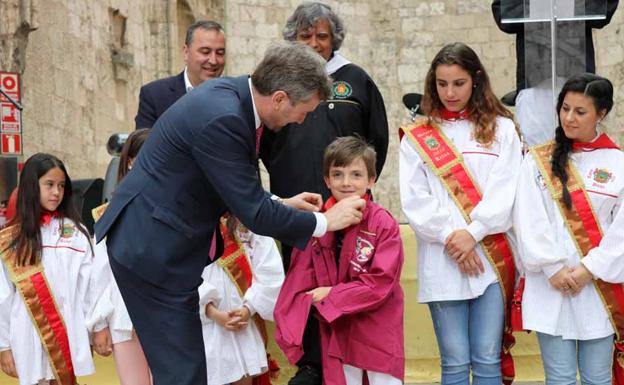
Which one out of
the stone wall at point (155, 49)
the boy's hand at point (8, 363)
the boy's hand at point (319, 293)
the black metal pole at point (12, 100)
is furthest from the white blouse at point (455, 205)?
the stone wall at point (155, 49)

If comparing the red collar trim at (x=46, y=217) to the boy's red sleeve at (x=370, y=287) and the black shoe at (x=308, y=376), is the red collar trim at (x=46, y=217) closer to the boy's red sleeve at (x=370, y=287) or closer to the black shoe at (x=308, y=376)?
the black shoe at (x=308, y=376)

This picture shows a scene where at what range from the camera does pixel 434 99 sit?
Answer: 17.8 feet

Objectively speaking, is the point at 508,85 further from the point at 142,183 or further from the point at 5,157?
the point at 142,183

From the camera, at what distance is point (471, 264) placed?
506 cm

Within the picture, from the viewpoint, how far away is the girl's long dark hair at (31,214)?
573 cm

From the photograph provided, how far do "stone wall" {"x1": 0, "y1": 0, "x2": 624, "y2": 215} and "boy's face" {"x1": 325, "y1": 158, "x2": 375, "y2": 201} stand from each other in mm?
9263

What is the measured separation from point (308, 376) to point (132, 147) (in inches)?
57.5

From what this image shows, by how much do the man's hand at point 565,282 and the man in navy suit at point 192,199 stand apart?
4.05 feet

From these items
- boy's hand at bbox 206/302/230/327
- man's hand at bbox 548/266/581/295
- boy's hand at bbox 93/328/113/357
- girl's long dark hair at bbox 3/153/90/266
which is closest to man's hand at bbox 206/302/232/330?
boy's hand at bbox 206/302/230/327

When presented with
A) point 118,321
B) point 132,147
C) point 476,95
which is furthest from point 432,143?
point 118,321

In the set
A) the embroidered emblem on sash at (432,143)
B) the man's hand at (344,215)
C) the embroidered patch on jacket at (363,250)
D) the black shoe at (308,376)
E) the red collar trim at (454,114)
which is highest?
the red collar trim at (454,114)

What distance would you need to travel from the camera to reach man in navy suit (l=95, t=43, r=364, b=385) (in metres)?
4.09

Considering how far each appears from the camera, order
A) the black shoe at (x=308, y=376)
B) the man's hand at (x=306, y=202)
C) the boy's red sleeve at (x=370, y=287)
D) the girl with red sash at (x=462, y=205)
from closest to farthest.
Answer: the man's hand at (x=306, y=202) → the boy's red sleeve at (x=370, y=287) → the girl with red sash at (x=462, y=205) → the black shoe at (x=308, y=376)

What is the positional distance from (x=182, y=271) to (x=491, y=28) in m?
15.7
